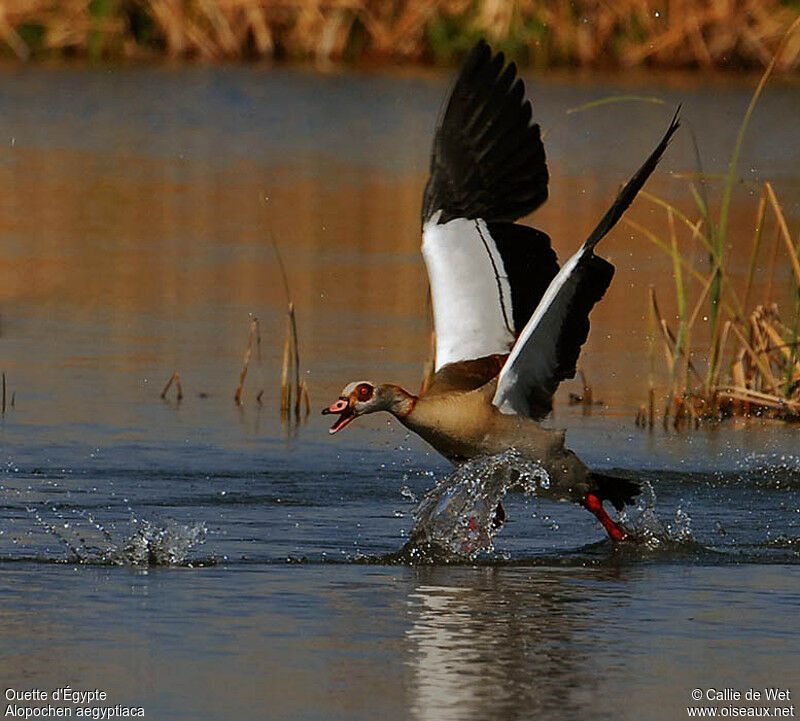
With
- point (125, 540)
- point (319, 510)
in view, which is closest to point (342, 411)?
point (319, 510)

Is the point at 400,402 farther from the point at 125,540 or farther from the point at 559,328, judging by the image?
the point at 125,540

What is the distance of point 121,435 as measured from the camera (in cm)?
978

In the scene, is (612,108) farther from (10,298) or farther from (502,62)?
(502,62)

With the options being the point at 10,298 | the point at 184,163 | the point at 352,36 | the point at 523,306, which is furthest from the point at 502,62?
the point at 352,36

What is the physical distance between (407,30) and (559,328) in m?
21.1

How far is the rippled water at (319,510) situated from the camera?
6051mm

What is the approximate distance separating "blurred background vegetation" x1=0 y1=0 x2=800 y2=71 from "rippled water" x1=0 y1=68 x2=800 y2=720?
9.83 m

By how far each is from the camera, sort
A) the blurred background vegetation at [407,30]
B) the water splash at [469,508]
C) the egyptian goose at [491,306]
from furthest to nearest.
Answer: the blurred background vegetation at [407,30], the egyptian goose at [491,306], the water splash at [469,508]

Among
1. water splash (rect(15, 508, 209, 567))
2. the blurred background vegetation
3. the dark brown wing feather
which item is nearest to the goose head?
the dark brown wing feather

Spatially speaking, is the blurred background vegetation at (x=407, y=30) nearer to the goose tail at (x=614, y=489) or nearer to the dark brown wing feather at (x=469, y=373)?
the dark brown wing feather at (x=469, y=373)

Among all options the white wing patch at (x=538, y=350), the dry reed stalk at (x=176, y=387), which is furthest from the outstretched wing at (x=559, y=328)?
the dry reed stalk at (x=176, y=387)

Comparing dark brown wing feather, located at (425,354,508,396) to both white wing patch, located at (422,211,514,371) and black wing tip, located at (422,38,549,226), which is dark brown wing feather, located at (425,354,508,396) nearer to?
white wing patch, located at (422,211,514,371)

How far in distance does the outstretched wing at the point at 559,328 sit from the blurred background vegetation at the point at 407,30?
62.2 ft

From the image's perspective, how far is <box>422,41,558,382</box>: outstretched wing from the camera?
8.52 metres
